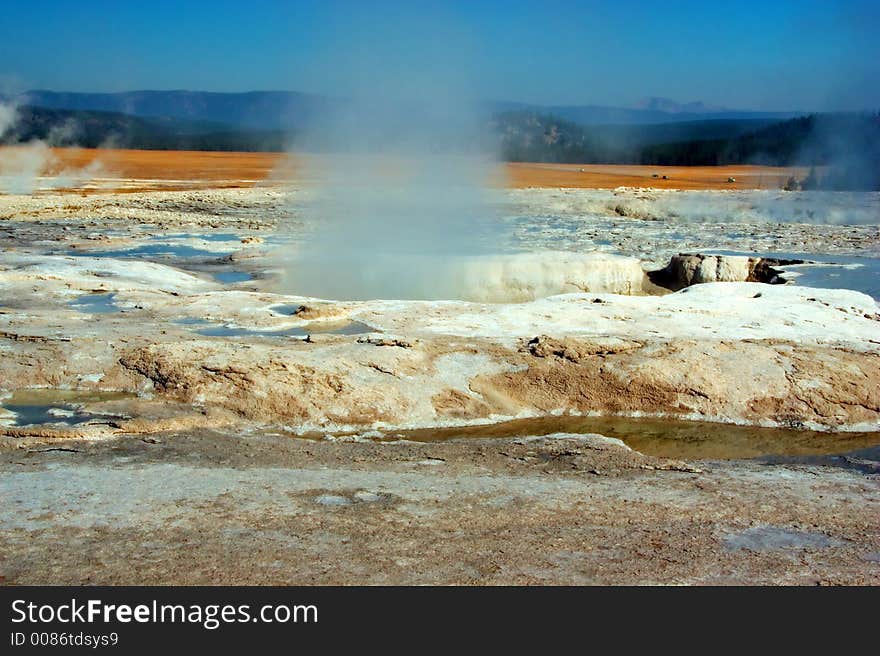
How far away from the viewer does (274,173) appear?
105 ft

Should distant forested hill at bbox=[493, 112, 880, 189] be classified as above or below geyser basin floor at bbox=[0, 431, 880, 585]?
above

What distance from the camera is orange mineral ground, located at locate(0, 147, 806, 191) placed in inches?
1139

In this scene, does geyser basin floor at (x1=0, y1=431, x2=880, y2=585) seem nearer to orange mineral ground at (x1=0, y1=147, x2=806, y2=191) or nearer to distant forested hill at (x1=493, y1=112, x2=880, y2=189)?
orange mineral ground at (x1=0, y1=147, x2=806, y2=191)

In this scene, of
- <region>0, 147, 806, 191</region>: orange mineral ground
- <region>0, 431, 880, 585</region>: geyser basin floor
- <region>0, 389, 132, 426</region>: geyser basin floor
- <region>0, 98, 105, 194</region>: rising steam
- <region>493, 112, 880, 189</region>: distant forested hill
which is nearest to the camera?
<region>0, 431, 880, 585</region>: geyser basin floor

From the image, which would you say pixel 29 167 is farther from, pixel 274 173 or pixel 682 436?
pixel 682 436

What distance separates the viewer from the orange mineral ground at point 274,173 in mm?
28938

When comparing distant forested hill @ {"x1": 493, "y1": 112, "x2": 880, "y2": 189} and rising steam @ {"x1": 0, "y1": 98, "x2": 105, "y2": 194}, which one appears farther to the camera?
distant forested hill @ {"x1": 493, "y1": 112, "x2": 880, "y2": 189}

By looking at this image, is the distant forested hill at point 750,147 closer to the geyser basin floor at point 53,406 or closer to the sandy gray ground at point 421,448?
the sandy gray ground at point 421,448

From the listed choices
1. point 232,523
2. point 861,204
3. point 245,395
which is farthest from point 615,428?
point 861,204

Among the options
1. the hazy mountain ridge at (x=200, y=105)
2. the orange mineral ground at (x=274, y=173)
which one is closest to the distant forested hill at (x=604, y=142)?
the orange mineral ground at (x=274, y=173)

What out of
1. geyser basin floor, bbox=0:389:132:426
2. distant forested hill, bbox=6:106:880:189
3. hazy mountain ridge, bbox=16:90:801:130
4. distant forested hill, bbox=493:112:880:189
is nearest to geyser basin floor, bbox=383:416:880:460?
geyser basin floor, bbox=0:389:132:426

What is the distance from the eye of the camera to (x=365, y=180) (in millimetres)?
19172

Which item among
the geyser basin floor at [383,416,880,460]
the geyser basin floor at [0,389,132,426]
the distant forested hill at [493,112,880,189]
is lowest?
the geyser basin floor at [383,416,880,460]

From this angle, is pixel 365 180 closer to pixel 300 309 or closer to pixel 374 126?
pixel 374 126
